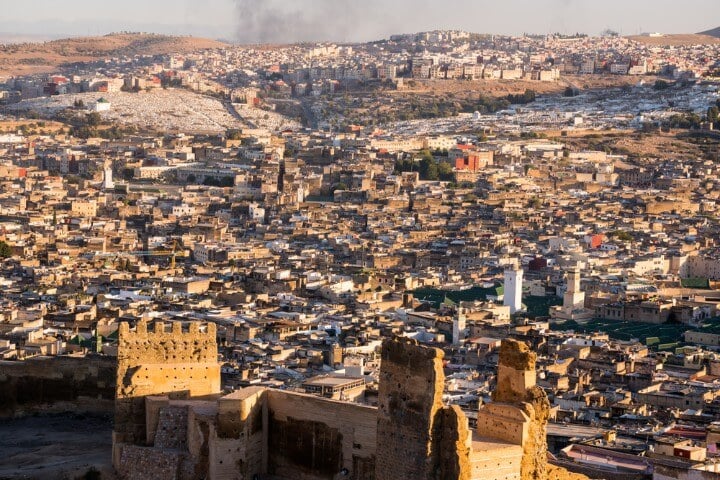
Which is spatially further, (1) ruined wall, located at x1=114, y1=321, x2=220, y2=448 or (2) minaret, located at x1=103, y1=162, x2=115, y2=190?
(2) minaret, located at x1=103, y1=162, x2=115, y2=190

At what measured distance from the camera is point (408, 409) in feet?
48.7

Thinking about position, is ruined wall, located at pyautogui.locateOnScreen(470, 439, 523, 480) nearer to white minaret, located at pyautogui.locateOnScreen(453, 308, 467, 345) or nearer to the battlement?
the battlement

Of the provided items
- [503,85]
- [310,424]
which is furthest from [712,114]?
[310,424]

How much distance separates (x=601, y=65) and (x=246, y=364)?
11215 cm

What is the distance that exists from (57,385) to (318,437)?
467cm

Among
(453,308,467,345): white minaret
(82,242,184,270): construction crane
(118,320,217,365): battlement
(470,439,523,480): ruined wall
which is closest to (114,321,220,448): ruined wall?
(118,320,217,365): battlement

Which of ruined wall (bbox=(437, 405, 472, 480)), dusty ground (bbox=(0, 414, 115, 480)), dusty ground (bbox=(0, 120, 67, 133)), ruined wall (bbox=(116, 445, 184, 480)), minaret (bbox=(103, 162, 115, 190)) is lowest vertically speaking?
dusty ground (bbox=(0, 120, 67, 133))

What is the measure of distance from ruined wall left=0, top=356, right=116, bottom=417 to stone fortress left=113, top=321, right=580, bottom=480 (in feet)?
7.89

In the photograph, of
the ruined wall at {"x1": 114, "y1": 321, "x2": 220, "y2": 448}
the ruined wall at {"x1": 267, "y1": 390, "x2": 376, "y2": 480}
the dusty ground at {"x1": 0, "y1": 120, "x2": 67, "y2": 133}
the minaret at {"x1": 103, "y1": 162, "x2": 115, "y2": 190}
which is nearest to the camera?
the ruined wall at {"x1": 267, "y1": 390, "x2": 376, "y2": 480}

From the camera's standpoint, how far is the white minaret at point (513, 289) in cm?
3828

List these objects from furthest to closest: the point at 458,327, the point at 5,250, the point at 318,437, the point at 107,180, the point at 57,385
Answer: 1. the point at 107,180
2. the point at 5,250
3. the point at 458,327
4. the point at 57,385
5. the point at 318,437

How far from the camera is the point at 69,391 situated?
20203mm

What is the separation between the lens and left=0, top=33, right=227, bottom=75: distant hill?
157 meters

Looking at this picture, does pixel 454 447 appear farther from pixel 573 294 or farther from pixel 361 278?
pixel 361 278
